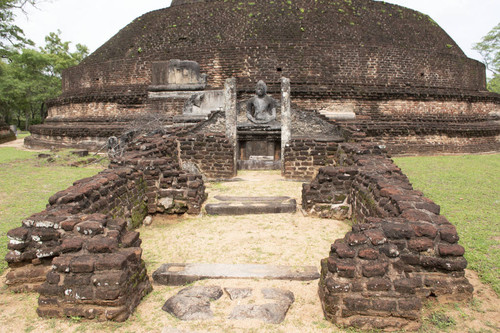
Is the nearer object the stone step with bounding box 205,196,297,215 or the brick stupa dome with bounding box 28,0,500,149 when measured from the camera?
the stone step with bounding box 205,196,297,215

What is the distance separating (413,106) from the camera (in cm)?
1630

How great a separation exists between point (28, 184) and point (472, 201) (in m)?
9.42

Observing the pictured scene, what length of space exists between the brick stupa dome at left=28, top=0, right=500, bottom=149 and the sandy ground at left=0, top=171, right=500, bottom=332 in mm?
9652

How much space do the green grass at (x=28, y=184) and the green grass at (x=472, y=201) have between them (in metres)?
5.31

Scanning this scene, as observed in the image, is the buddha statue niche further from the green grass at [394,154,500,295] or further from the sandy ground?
the green grass at [394,154,500,295]

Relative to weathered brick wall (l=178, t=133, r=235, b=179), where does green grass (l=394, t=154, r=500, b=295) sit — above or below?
below

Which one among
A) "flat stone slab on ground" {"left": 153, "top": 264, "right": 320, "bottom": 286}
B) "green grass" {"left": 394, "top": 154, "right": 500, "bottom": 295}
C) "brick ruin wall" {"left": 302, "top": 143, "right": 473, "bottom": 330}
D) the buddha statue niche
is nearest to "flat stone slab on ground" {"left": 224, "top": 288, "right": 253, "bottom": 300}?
"flat stone slab on ground" {"left": 153, "top": 264, "right": 320, "bottom": 286}

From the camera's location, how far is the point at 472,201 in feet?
20.7

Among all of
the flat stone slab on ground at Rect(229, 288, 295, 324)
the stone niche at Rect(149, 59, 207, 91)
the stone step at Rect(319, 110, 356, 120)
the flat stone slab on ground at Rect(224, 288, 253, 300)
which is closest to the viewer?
the flat stone slab on ground at Rect(229, 288, 295, 324)

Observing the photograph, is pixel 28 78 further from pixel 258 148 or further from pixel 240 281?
pixel 240 281

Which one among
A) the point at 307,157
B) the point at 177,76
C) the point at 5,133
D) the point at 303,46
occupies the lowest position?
the point at 307,157

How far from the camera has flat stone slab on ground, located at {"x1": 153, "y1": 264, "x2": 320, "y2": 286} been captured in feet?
11.9

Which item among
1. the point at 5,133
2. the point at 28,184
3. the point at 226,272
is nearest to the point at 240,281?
the point at 226,272

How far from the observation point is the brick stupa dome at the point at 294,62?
15.7 meters
